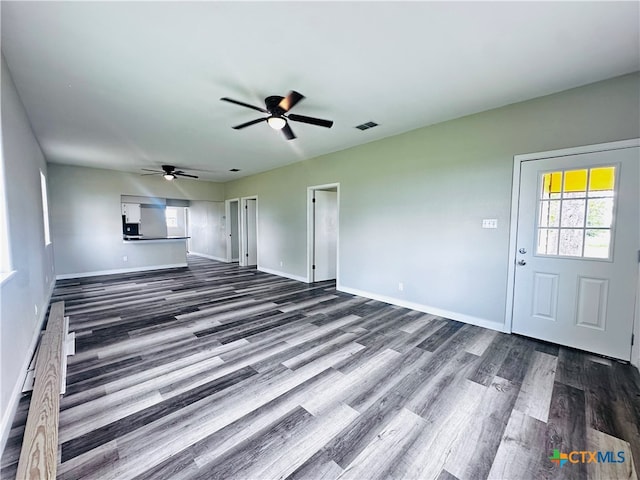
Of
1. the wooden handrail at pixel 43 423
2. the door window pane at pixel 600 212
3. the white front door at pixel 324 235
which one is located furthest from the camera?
the white front door at pixel 324 235

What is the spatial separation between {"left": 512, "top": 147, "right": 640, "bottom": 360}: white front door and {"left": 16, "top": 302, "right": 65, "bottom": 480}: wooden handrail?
411 centimetres

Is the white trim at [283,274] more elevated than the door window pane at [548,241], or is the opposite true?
the door window pane at [548,241]

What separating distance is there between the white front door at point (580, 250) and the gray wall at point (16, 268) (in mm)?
4589

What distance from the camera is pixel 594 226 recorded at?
8.80ft

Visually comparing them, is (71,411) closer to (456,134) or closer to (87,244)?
(456,134)

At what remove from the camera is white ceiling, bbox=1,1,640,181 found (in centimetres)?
176

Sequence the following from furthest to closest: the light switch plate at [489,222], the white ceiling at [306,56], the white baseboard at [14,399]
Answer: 1. the light switch plate at [489,222]
2. the white ceiling at [306,56]
3. the white baseboard at [14,399]

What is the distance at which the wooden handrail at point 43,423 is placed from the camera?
1.34 m

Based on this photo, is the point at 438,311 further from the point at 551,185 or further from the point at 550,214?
the point at 551,185

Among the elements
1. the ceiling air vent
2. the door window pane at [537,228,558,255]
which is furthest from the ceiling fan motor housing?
the door window pane at [537,228,558,255]

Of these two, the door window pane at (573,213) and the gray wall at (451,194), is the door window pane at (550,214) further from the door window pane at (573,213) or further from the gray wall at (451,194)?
the gray wall at (451,194)

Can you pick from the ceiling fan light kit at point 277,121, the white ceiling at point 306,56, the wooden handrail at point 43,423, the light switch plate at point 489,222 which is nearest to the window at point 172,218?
the white ceiling at point 306,56

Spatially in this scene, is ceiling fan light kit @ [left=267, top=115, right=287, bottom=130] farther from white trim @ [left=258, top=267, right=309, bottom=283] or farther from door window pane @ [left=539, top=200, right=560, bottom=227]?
white trim @ [left=258, top=267, right=309, bottom=283]

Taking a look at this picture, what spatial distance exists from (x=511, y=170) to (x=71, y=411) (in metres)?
4.62
